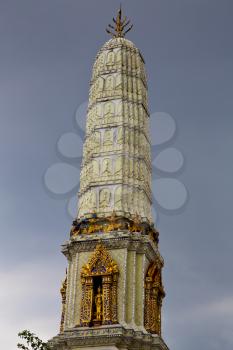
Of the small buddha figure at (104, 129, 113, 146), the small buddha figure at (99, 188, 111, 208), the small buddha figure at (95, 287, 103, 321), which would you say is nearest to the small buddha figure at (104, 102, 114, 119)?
the small buddha figure at (104, 129, 113, 146)

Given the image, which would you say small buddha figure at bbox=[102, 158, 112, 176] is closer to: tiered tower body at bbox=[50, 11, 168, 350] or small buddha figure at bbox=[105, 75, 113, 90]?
tiered tower body at bbox=[50, 11, 168, 350]

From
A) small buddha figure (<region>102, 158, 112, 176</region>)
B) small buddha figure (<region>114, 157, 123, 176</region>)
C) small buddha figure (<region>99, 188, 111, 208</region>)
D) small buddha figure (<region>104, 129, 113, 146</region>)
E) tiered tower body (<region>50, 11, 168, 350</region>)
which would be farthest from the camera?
small buddha figure (<region>104, 129, 113, 146</region>)

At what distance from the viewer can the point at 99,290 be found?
3822cm

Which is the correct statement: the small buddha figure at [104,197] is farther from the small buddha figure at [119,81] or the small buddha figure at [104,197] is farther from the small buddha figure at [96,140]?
the small buddha figure at [119,81]

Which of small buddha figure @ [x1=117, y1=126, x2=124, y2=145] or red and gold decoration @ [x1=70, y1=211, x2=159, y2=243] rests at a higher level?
small buddha figure @ [x1=117, y1=126, x2=124, y2=145]

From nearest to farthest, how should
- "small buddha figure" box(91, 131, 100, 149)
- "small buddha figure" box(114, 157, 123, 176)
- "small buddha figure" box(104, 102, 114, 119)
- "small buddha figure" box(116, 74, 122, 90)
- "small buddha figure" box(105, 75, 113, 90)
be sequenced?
"small buddha figure" box(114, 157, 123, 176) < "small buddha figure" box(91, 131, 100, 149) < "small buddha figure" box(104, 102, 114, 119) < "small buddha figure" box(116, 74, 122, 90) < "small buddha figure" box(105, 75, 113, 90)

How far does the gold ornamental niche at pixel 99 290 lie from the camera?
37.0 m

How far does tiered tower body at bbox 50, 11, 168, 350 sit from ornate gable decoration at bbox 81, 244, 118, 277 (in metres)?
0.06

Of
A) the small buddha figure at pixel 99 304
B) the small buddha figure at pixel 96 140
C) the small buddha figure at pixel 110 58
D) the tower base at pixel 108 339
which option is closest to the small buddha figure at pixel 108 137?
the small buddha figure at pixel 96 140

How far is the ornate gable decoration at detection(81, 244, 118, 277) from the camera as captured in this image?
38.2 metres

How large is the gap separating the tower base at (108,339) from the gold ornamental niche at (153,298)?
1.15 m

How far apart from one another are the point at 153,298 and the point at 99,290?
3194 millimetres

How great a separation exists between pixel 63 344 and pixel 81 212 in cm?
820

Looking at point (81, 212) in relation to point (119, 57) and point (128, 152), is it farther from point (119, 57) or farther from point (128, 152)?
point (119, 57)
